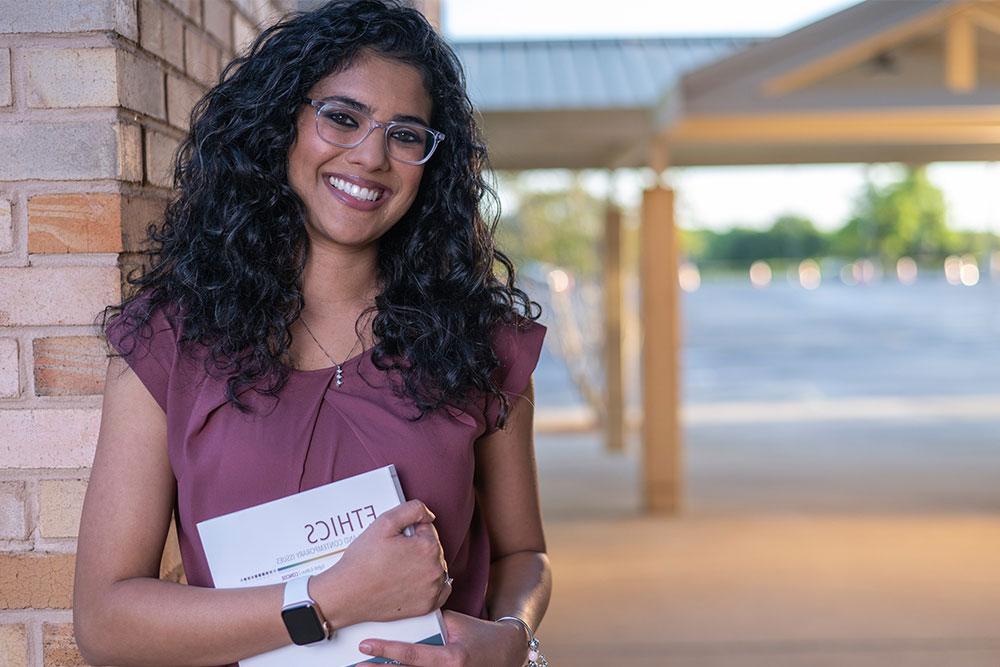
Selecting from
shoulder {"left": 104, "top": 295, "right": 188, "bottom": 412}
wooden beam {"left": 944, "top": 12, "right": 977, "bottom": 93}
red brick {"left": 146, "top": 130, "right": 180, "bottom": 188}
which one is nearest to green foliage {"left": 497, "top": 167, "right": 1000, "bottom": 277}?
wooden beam {"left": 944, "top": 12, "right": 977, "bottom": 93}

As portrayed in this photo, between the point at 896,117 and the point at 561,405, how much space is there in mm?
9250

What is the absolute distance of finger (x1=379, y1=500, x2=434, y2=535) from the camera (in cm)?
158

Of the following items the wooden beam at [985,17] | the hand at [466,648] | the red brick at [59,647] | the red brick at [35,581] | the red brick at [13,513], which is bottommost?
the red brick at [59,647]

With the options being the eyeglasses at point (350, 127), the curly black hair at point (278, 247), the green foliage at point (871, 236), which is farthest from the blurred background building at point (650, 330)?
the green foliage at point (871, 236)

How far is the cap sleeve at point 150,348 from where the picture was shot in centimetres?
A: 162

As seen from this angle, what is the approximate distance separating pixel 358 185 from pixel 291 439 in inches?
14.9

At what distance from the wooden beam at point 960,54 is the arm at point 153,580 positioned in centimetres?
616

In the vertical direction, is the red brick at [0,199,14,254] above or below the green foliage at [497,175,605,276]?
below

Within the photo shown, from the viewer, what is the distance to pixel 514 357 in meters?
1.90

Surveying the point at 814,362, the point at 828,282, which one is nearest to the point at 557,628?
the point at 814,362

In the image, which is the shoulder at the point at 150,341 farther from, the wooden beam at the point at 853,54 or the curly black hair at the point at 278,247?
the wooden beam at the point at 853,54

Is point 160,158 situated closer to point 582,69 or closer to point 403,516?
point 403,516

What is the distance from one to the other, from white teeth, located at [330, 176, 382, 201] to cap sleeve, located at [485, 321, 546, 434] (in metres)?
0.33

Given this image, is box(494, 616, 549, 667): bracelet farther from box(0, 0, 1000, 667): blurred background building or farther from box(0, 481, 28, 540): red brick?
box(0, 481, 28, 540): red brick
